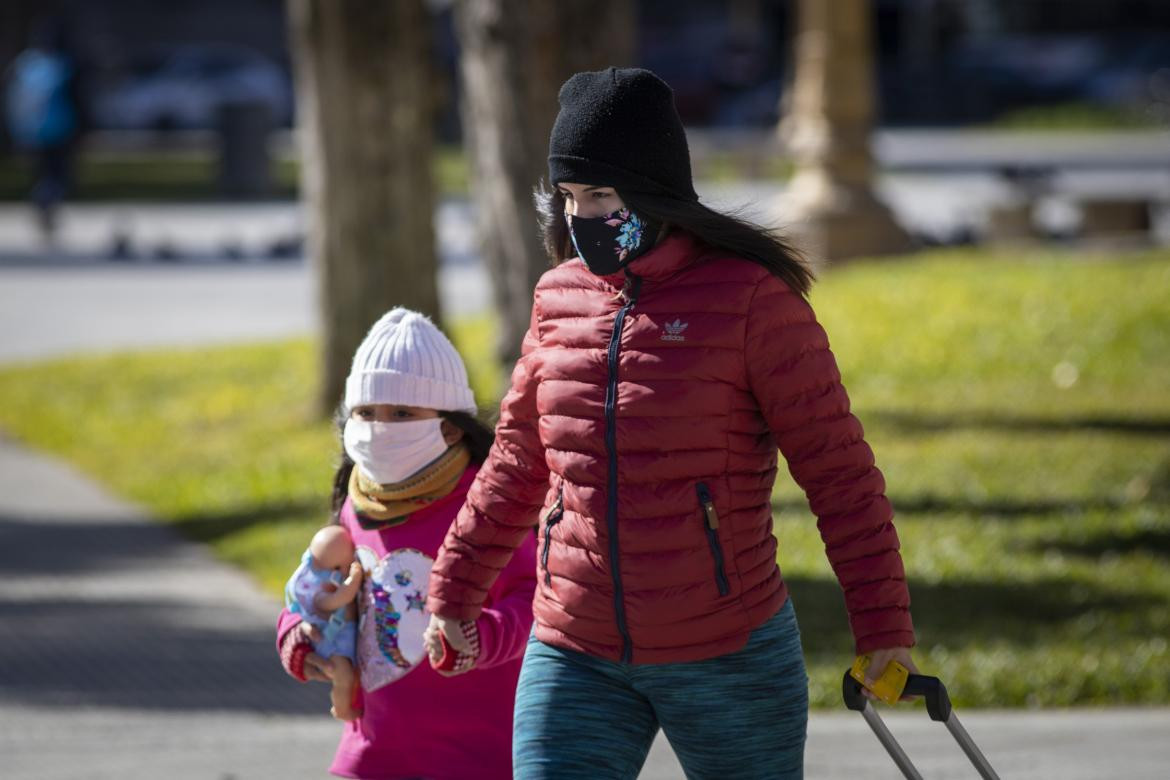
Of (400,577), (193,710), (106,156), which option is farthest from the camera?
(106,156)

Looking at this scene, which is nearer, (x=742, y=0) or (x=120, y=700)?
(x=120, y=700)

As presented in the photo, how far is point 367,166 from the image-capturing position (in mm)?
11320

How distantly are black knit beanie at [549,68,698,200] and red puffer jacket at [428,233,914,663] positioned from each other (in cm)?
13

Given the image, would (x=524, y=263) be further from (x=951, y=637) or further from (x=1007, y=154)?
(x=1007, y=154)

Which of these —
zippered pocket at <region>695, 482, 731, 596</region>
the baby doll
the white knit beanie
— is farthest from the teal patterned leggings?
the white knit beanie

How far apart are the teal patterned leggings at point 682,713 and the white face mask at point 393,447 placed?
659mm

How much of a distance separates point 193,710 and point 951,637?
8.67 ft

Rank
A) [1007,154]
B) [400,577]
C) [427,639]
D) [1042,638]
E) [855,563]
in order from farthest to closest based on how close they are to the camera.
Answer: [1007,154]
[1042,638]
[400,577]
[427,639]
[855,563]

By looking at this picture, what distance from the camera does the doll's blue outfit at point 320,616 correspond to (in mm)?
3834

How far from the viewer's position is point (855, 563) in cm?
327

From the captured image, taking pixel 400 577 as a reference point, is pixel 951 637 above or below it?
below

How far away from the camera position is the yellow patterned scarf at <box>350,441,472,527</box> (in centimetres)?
388

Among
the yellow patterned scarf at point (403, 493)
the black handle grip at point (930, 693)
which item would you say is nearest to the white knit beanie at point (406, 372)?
the yellow patterned scarf at point (403, 493)

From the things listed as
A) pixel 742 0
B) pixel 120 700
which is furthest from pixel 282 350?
pixel 742 0
